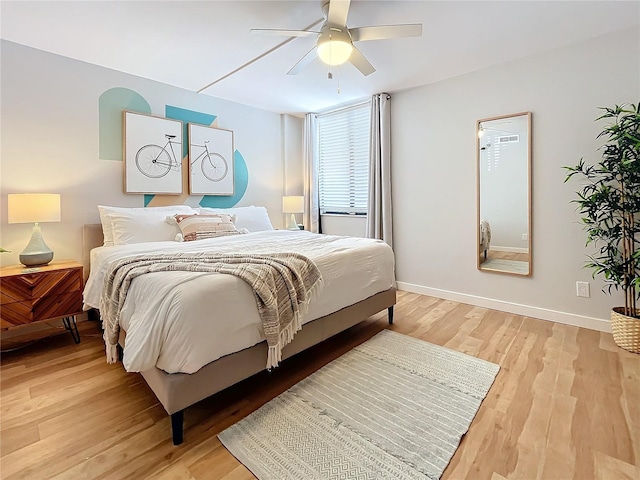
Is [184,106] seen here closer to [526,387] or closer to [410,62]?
[410,62]

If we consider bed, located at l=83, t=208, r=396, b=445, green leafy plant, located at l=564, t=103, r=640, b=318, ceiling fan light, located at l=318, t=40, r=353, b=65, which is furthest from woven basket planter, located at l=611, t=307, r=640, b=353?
ceiling fan light, located at l=318, t=40, r=353, b=65

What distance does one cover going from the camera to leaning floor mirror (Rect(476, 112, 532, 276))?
10.2 ft

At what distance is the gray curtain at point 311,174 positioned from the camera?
16.1ft

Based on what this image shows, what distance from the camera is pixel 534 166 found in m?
3.04

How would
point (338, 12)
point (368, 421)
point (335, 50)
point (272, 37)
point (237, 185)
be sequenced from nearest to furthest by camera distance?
point (368, 421) → point (338, 12) → point (335, 50) → point (272, 37) → point (237, 185)

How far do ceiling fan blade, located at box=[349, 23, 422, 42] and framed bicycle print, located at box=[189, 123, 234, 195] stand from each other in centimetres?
239

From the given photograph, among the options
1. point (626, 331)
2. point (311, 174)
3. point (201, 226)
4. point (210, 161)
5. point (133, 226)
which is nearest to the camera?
point (626, 331)

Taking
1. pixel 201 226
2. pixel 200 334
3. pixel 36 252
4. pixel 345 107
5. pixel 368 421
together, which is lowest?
pixel 368 421

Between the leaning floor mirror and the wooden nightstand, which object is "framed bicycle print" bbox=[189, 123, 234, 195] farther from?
the leaning floor mirror

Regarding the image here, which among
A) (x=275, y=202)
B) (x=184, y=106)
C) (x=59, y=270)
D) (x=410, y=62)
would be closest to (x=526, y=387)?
(x=410, y=62)

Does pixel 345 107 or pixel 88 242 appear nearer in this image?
pixel 88 242

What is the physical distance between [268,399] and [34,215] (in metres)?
2.35

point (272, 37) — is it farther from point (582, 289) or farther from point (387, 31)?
point (582, 289)

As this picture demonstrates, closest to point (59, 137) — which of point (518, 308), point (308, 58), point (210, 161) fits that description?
point (210, 161)
